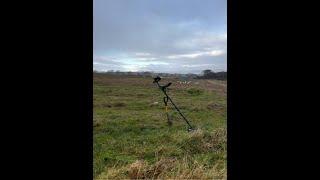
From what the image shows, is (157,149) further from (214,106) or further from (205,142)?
(214,106)

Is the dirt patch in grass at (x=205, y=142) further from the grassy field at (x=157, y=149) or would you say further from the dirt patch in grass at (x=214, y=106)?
the dirt patch in grass at (x=214, y=106)

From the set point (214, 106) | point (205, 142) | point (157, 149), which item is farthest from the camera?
point (214, 106)

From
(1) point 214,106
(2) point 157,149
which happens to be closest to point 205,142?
(2) point 157,149

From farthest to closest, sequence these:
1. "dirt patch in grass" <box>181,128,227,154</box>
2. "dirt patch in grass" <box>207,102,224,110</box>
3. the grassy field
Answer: "dirt patch in grass" <box>207,102,224,110</box>, "dirt patch in grass" <box>181,128,227,154</box>, the grassy field

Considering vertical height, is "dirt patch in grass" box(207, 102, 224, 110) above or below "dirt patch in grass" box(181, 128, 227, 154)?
above

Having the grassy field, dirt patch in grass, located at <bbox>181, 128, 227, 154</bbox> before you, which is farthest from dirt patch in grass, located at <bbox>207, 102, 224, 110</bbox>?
dirt patch in grass, located at <bbox>181, 128, 227, 154</bbox>

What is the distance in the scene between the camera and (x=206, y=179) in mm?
4254

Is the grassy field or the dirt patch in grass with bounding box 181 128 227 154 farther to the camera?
the dirt patch in grass with bounding box 181 128 227 154

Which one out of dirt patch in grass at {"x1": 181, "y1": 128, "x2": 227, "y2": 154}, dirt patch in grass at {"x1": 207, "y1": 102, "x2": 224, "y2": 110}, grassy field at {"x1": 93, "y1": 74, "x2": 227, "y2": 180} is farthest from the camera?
dirt patch in grass at {"x1": 207, "y1": 102, "x2": 224, "y2": 110}

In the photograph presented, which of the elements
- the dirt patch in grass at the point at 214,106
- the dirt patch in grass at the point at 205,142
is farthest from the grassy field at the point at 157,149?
the dirt patch in grass at the point at 214,106

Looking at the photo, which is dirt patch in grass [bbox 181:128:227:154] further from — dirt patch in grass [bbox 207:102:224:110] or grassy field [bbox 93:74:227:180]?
dirt patch in grass [bbox 207:102:224:110]
